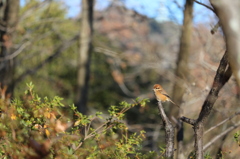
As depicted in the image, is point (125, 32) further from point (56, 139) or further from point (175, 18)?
point (56, 139)

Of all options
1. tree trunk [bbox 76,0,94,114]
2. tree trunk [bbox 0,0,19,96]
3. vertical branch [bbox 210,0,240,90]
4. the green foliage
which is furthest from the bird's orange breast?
tree trunk [bbox 76,0,94,114]

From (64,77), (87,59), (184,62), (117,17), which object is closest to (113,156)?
(184,62)

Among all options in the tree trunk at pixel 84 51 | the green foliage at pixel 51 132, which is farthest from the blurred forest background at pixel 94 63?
the green foliage at pixel 51 132

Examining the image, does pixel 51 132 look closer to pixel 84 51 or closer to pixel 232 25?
pixel 232 25

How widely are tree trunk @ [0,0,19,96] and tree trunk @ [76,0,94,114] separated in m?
1.94

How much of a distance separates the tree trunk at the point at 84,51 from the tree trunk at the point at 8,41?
1937 millimetres

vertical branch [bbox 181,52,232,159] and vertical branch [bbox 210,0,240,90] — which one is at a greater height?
vertical branch [bbox 210,0,240,90]

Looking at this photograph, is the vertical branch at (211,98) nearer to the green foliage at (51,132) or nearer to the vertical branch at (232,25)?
the green foliage at (51,132)

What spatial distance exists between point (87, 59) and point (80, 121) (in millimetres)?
7451

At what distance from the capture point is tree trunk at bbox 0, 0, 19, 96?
8.73 m

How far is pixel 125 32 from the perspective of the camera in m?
20.1

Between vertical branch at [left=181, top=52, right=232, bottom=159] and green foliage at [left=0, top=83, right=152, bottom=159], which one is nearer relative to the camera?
green foliage at [left=0, top=83, right=152, bottom=159]

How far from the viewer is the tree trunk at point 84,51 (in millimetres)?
10352

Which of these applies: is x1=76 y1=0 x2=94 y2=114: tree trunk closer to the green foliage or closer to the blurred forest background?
the blurred forest background
